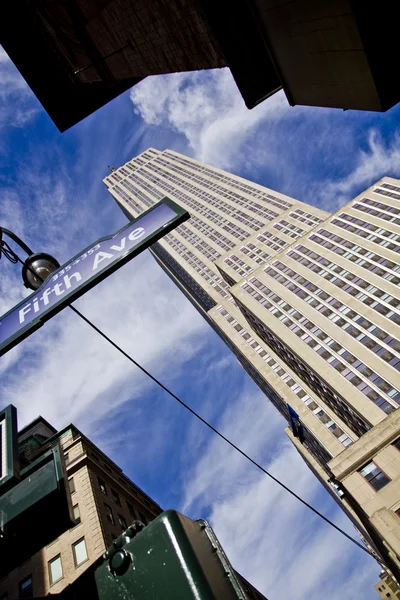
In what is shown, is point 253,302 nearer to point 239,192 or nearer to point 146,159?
point 239,192

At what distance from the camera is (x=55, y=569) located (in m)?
22.0

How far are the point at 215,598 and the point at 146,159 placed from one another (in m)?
184

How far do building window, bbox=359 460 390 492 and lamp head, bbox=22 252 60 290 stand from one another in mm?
44161

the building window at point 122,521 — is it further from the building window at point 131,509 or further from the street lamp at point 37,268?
the street lamp at point 37,268

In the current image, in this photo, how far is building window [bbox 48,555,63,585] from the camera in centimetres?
2155

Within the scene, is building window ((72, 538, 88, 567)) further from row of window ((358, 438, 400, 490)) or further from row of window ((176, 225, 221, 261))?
row of window ((176, 225, 221, 261))

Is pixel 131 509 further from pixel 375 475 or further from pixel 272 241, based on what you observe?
pixel 272 241

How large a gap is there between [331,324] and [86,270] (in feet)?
196

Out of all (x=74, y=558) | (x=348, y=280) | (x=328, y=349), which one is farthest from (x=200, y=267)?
(x=74, y=558)

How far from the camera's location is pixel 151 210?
12.7 feet

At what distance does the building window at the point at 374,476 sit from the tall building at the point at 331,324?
0.12 metres

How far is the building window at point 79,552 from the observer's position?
2175 cm

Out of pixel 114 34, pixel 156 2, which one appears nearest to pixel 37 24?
pixel 114 34

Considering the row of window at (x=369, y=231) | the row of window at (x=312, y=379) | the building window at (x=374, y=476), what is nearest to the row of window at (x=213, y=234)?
the row of window at (x=312, y=379)
